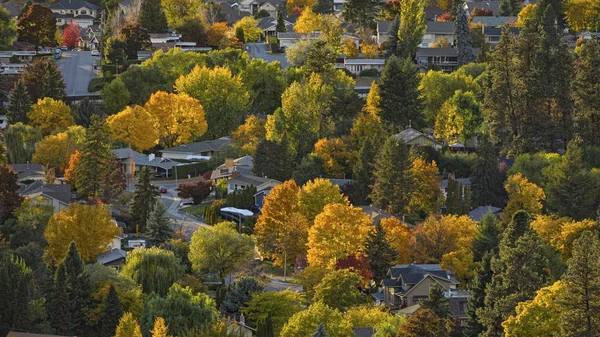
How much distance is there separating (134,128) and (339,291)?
117 feet

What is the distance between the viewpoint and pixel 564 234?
86625 mm

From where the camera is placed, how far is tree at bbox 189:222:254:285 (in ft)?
281

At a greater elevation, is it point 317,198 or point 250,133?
point 317,198

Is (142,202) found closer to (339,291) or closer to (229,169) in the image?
(229,169)

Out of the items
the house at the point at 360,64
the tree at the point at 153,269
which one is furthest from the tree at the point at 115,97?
the tree at the point at 153,269

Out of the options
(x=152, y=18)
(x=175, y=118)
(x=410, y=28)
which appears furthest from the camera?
(x=152, y=18)

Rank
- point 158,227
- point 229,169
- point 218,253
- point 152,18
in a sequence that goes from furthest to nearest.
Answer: point 152,18, point 229,169, point 158,227, point 218,253

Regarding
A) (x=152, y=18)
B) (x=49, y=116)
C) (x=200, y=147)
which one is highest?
(x=152, y=18)

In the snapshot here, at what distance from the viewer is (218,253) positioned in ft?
282

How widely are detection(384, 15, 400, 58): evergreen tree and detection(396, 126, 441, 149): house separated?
22029 millimetres

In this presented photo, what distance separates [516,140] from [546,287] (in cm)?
3535

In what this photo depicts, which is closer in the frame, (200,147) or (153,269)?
(153,269)

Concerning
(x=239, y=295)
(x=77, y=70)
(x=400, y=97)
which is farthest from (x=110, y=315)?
(x=77, y=70)

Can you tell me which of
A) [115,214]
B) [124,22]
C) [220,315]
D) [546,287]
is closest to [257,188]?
[115,214]
